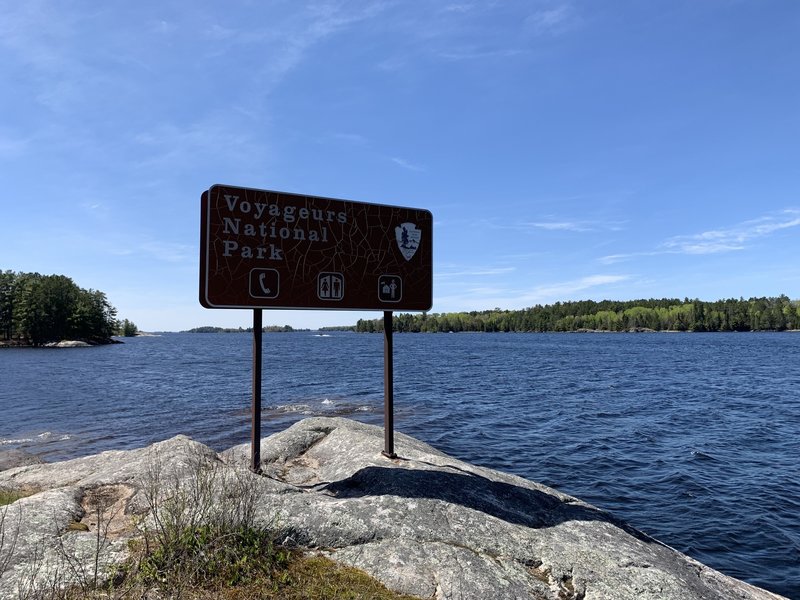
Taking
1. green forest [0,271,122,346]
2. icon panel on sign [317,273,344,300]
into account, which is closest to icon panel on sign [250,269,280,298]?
icon panel on sign [317,273,344,300]

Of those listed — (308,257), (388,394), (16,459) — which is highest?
(308,257)

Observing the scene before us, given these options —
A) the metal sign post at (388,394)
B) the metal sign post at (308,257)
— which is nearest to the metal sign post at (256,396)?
the metal sign post at (308,257)

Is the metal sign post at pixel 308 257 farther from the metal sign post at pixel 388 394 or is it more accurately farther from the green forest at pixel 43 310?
the green forest at pixel 43 310

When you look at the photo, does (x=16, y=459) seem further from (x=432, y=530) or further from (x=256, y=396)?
(x=432, y=530)

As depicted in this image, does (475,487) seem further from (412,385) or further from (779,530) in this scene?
(412,385)

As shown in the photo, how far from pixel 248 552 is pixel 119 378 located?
156 feet

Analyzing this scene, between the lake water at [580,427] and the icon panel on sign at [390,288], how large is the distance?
8318 millimetres

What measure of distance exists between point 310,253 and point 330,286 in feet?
2.35

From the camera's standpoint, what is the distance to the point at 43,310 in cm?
11712

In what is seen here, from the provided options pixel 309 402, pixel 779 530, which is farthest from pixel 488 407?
pixel 779 530

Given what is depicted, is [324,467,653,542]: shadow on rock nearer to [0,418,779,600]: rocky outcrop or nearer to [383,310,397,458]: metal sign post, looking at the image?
[0,418,779,600]: rocky outcrop

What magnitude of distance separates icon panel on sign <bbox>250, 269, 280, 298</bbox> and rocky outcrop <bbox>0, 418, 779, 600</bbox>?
9.56ft

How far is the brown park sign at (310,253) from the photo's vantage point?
842cm

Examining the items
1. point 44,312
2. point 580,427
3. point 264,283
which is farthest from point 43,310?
point 264,283
